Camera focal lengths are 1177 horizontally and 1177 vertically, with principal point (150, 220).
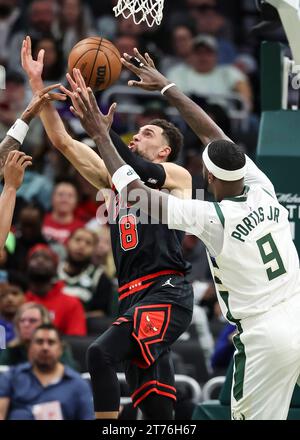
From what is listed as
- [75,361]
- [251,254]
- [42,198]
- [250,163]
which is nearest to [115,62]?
[250,163]

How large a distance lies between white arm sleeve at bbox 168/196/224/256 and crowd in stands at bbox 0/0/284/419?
369cm

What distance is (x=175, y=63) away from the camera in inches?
712

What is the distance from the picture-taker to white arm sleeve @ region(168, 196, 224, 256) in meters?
8.27

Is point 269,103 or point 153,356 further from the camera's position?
point 269,103

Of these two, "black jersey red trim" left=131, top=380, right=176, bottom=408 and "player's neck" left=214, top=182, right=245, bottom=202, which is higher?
"player's neck" left=214, top=182, right=245, bottom=202

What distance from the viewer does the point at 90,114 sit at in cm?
840

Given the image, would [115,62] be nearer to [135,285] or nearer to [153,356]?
[135,285]

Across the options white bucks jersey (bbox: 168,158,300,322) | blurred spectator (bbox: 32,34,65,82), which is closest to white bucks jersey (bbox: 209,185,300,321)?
white bucks jersey (bbox: 168,158,300,322)

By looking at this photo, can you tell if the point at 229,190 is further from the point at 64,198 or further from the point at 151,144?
the point at 64,198

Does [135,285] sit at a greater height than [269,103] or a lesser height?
lesser

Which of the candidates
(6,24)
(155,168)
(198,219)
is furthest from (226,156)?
(6,24)

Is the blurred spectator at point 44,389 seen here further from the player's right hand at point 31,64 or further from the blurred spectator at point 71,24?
the blurred spectator at point 71,24

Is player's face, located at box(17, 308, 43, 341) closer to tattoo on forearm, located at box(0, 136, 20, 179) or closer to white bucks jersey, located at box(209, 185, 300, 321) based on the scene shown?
tattoo on forearm, located at box(0, 136, 20, 179)

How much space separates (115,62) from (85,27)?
8271 millimetres
